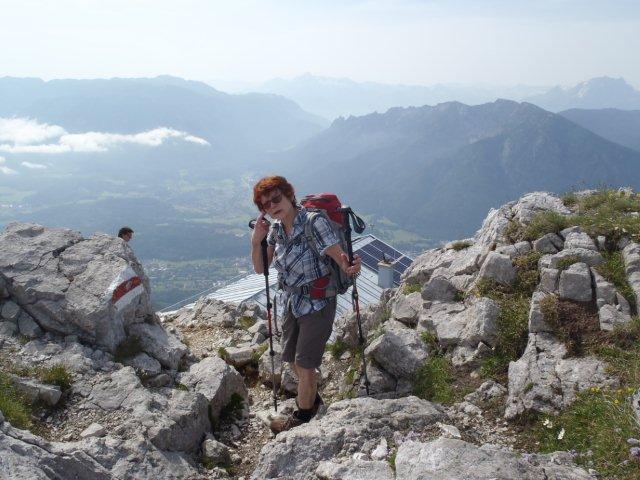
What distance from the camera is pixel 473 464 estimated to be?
544 cm

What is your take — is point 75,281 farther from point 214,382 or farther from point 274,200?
point 274,200

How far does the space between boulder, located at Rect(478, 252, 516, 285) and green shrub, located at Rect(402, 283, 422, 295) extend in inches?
80.7

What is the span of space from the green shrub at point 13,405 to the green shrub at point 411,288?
28.3ft

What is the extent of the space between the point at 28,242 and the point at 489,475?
10.9 m

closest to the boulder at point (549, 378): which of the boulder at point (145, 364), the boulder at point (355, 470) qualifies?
the boulder at point (355, 470)

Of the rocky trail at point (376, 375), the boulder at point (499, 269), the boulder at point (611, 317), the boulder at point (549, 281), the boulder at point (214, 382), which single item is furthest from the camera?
the boulder at point (499, 269)

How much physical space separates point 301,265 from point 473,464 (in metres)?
3.66

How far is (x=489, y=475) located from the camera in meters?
5.27

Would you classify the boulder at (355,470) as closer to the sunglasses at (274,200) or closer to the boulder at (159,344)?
the sunglasses at (274,200)

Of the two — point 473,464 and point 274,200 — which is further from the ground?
point 274,200

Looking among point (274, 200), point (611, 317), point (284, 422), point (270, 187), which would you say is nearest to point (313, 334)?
point (284, 422)

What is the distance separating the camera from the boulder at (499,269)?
10.3 metres

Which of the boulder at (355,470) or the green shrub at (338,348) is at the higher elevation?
the boulder at (355,470)

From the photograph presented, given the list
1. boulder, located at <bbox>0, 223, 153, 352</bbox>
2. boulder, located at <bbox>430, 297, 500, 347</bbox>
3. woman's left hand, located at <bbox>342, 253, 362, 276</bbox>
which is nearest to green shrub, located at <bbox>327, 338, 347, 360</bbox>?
boulder, located at <bbox>430, 297, 500, 347</bbox>
